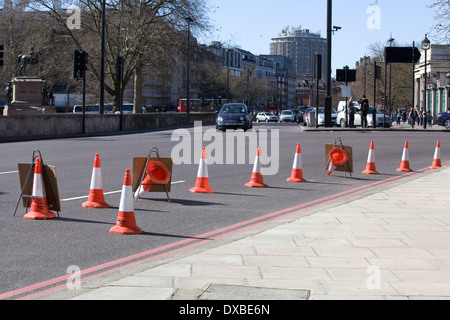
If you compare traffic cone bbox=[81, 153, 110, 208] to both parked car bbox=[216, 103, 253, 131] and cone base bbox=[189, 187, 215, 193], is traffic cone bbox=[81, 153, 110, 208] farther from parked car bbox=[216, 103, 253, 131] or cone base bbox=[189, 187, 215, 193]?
parked car bbox=[216, 103, 253, 131]

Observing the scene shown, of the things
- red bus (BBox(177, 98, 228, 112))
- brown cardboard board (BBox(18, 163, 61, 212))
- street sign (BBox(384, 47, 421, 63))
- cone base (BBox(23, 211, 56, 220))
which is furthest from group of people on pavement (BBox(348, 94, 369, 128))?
red bus (BBox(177, 98, 228, 112))

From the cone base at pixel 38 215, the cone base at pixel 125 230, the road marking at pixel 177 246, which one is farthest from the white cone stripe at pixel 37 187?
the road marking at pixel 177 246

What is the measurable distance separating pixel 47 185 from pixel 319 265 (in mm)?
4087

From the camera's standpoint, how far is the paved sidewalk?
523 centimetres

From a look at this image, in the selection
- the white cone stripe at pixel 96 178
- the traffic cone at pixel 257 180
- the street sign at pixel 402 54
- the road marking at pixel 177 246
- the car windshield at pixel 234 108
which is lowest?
the road marking at pixel 177 246

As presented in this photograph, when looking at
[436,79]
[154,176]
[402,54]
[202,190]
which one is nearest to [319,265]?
[154,176]

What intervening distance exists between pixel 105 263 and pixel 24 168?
3230 mm

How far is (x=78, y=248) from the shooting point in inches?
280

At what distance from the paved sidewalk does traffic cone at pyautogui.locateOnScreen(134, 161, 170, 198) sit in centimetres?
243

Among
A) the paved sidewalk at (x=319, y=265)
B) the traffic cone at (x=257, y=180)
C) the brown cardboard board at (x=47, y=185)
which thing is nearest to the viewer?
the paved sidewalk at (x=319, y=265)

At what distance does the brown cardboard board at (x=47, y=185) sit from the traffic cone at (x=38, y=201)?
8cm

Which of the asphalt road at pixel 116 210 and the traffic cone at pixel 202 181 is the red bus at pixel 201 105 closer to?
the asphalt road at pixel 116 210

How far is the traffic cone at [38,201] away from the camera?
343 inches

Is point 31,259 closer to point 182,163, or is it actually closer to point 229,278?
point 229,278
